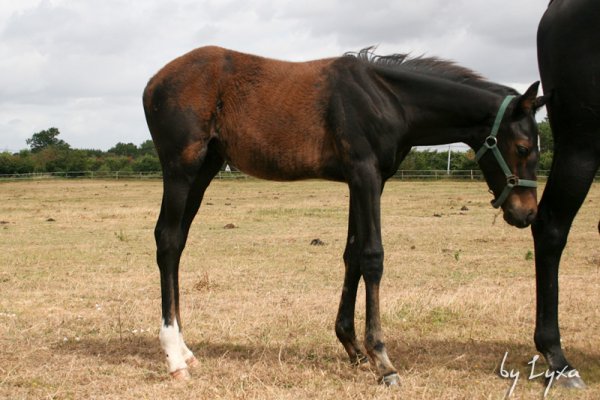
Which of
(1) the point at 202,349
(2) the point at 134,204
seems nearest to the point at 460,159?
(2) the point at 134,204

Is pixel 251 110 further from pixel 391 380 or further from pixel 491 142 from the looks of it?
pixel 391 380

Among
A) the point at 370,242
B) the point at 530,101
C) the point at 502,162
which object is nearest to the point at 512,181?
the point at 502,162

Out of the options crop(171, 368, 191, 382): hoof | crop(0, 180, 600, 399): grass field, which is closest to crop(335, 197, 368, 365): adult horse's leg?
crop(0, 180, 600, 399): grass field

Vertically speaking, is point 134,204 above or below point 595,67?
below

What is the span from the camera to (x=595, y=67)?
5.16 meters

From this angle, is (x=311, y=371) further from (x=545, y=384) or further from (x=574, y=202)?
(x=574, y=202)

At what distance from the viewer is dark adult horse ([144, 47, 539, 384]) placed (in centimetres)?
552

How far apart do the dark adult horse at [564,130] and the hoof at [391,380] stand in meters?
1.27

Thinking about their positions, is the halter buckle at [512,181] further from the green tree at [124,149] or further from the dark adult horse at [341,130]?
the green tree at [124,149]

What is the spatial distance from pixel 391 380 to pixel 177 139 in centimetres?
274

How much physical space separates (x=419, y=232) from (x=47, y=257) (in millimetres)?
8749

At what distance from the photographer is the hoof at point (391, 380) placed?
17.4ft

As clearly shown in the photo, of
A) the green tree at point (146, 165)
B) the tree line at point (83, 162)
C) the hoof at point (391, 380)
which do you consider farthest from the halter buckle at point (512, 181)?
the green tree at point (146, 165)

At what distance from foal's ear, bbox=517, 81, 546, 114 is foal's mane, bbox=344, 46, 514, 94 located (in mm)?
353
